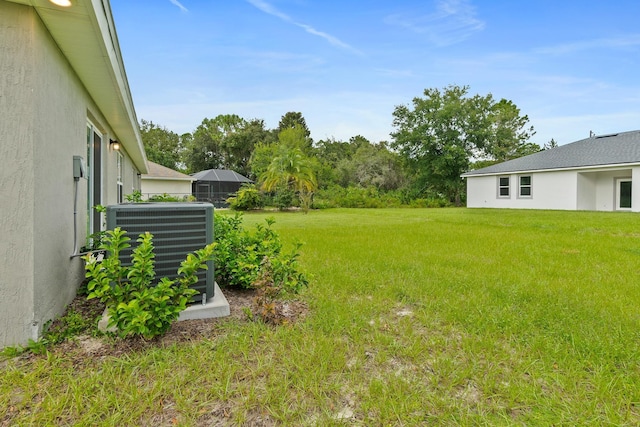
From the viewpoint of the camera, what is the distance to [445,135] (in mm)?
26312

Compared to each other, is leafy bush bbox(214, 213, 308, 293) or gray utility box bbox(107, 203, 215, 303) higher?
gray utility box bbox(107, 203, 215, 303)

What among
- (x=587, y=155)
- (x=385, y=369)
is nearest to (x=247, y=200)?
(x=587, y=155)

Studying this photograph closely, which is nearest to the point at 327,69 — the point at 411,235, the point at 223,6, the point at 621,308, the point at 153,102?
the point at 223,6

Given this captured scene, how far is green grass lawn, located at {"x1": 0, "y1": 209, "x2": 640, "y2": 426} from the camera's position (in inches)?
68.6

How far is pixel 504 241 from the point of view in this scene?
24.8ft

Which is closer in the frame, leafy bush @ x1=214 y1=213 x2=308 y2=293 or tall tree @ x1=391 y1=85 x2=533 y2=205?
leafy bush @ x1=214 y1=213 x2=308 y2=293

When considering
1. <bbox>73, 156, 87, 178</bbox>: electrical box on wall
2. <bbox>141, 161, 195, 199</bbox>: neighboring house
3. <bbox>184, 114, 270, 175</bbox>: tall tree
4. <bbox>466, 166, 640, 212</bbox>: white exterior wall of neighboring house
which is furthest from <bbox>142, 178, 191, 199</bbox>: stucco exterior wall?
<bbox>466, 166, 640, 212</bbox>: white exterior wall of neighboring house

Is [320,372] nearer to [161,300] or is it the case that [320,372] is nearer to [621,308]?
[161,300]

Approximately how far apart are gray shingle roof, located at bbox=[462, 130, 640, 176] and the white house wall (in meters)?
0.45

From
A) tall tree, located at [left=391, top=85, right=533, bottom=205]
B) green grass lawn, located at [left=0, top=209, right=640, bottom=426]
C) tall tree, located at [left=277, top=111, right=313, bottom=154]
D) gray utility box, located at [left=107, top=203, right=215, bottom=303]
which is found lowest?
green grass lawn, located at [left=0, top=209, right=640, bottom=426]

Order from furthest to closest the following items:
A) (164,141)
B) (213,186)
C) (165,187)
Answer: (164,141)
(213,186)
(165,187)

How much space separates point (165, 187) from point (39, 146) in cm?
2311

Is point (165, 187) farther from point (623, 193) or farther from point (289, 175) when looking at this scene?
point (623, 193)

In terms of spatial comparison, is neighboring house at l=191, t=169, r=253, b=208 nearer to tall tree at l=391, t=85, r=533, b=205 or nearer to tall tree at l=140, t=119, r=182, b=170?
tall tree at l=140, t=119, r=182, b=170
